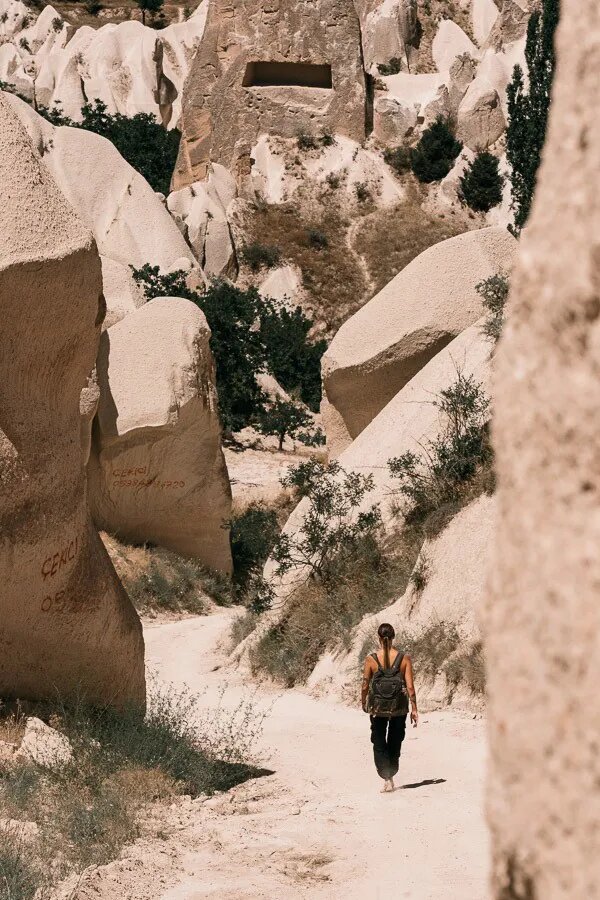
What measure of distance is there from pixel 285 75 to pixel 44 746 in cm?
3112

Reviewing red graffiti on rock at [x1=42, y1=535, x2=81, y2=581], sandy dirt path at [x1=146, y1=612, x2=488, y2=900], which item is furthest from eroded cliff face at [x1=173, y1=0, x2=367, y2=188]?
red graffiti on rock at [x1=42, y1=535, x2=81, y2=581]

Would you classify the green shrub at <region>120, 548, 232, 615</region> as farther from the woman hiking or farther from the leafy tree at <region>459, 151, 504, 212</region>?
the leafy tree at <region>459, 151, 504, 212</region>

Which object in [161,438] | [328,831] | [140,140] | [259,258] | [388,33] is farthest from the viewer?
[388,33]

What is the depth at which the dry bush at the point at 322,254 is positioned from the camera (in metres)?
31.0

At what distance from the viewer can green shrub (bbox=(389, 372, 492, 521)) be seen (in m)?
9.82

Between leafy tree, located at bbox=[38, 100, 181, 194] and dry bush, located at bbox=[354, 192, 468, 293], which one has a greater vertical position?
leafy tree, located at bbox=[38, 100, 181, 194]

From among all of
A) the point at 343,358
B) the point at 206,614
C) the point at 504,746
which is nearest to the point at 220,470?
the point at 206,614

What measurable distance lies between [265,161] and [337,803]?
1166 inches

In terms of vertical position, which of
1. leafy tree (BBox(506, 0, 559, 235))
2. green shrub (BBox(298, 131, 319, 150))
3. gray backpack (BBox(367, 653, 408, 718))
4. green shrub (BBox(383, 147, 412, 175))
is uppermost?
gray backpack (BBox(367, 653, 408, 718))

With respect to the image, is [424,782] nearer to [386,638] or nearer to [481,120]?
[386,638]

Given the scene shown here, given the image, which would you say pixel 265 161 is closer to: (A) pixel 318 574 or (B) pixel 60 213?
(A) pixel 318 574

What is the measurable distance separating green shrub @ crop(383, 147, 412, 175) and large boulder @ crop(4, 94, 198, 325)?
11.5m

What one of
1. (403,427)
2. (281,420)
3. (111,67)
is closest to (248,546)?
(281,420)

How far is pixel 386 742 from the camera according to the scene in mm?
5879
